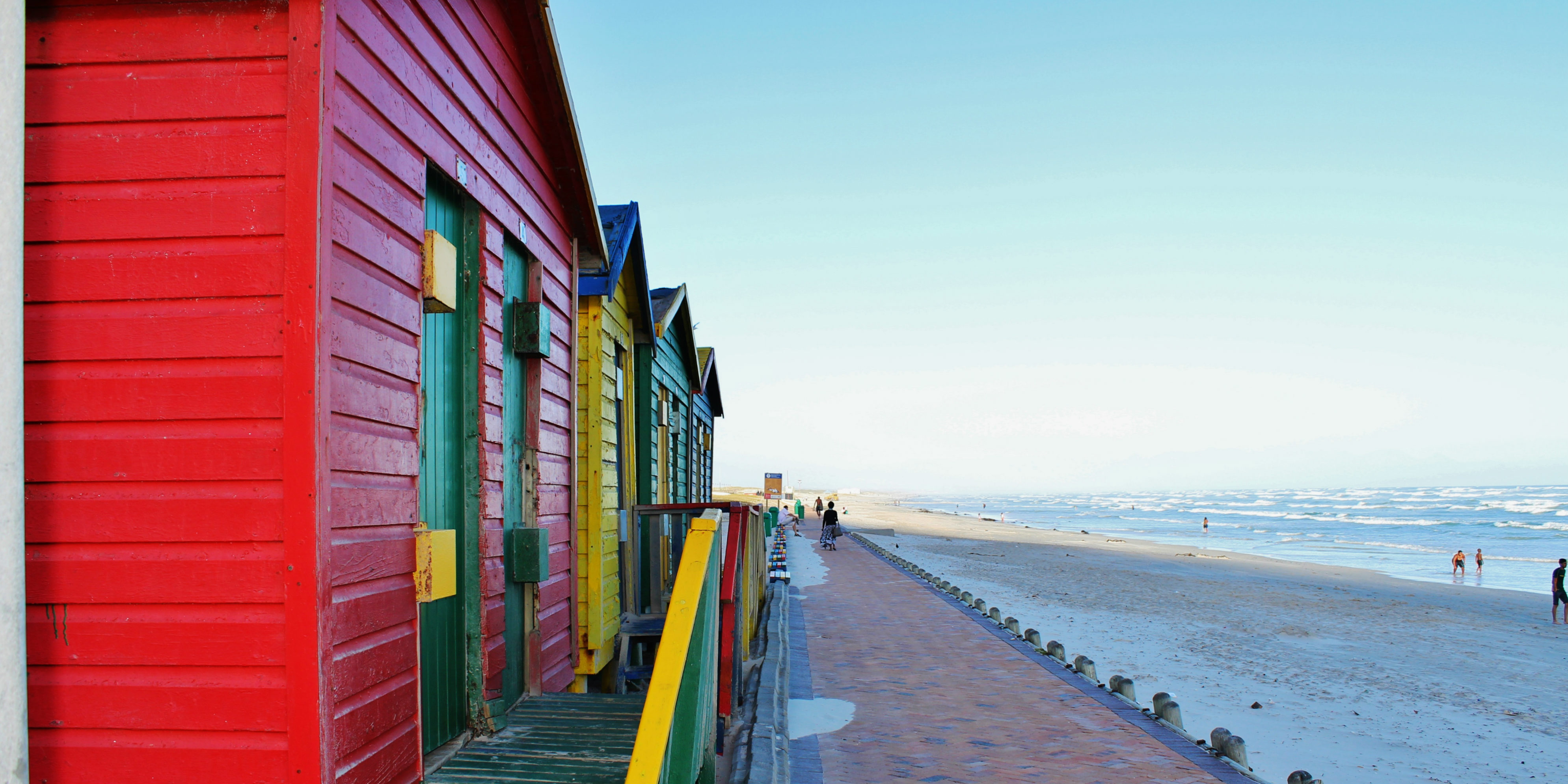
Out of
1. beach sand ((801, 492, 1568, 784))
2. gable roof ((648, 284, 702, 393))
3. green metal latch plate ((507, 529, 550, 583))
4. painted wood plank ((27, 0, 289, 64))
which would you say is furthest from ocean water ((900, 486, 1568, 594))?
painted wood plank ((27, 0, 289, 64))

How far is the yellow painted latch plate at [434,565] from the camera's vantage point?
12.3 ft

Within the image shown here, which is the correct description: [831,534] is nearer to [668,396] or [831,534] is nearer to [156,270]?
[668,396]

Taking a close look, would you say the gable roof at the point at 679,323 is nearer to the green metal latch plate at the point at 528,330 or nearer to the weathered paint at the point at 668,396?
the weathered paint at the point at 668,396

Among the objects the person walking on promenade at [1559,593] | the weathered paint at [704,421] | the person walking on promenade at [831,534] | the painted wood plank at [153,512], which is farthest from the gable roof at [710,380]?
the person walking on promenade at [1559,593]

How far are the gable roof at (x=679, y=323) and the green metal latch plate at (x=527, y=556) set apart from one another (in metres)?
4.42

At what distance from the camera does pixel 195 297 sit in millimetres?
2910

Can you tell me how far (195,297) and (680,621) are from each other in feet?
6.04

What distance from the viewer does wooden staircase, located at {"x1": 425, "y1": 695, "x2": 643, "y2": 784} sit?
4031 mm

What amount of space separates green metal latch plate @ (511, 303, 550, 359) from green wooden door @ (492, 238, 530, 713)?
1 cm

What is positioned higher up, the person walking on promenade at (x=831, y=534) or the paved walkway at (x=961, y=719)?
the paved walkway at (x=961, y=719)

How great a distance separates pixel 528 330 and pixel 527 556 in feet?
4.18

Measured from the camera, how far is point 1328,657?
526 inches

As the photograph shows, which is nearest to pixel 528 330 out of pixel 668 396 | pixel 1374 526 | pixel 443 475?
pixel 443 475

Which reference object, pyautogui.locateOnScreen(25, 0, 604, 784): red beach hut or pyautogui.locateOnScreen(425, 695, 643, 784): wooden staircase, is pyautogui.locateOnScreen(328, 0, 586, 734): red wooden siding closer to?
pyautogui.locateOnScreen(25, 0, 604, 784): red beach hut
